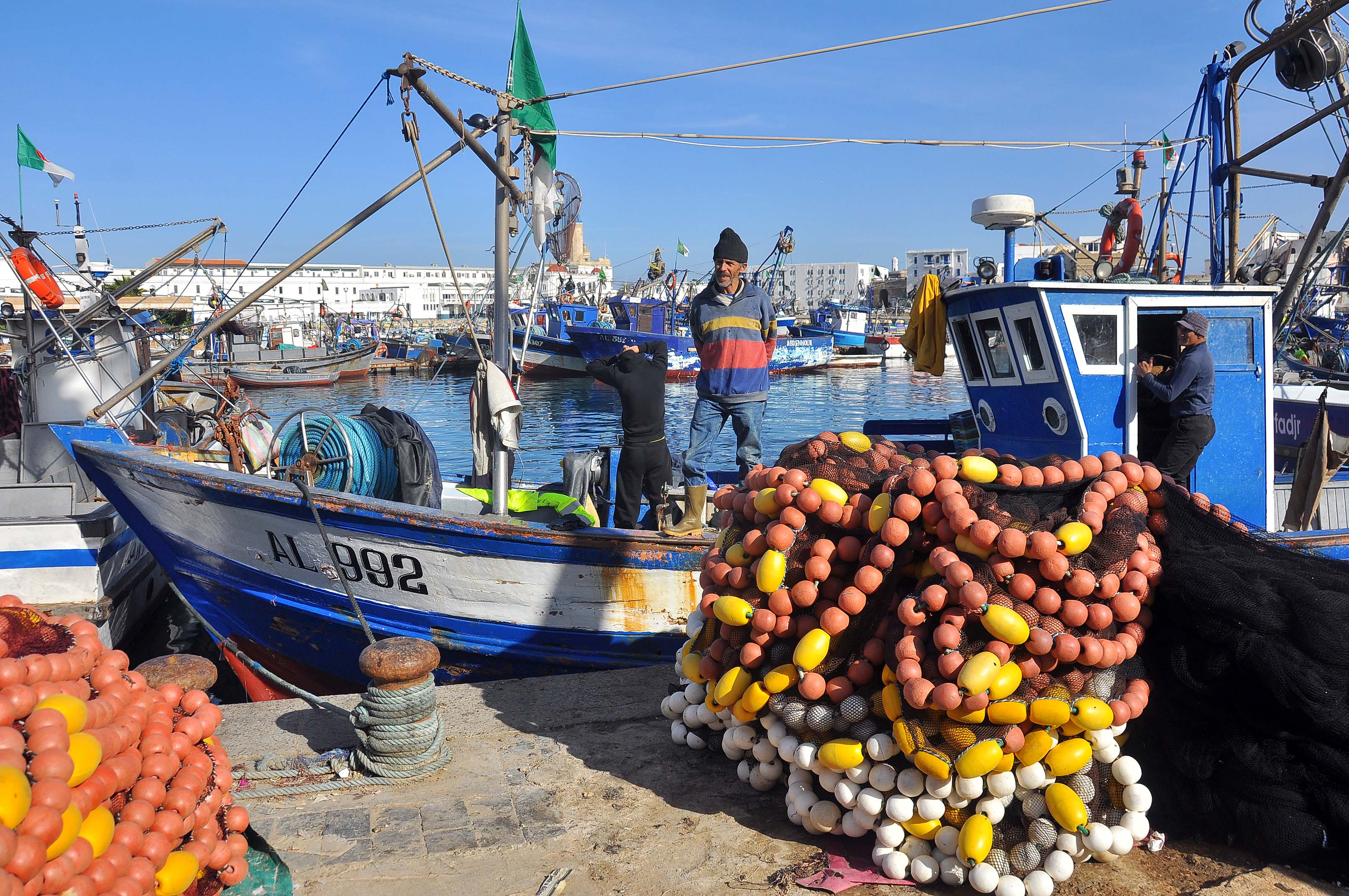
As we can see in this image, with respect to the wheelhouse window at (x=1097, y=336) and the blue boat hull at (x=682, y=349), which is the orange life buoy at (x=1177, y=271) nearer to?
the wheelhouse window at (x=1097, y=336)

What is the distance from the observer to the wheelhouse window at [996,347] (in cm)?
619

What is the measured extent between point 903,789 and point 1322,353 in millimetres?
25977

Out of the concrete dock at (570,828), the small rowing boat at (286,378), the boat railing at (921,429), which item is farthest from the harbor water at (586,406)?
the concrete dock at (570,828)

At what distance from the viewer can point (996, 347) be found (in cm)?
633

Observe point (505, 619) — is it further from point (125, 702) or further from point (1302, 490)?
point (1302, 490)

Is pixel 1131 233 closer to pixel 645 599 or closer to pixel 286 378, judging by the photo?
pixel 645 599

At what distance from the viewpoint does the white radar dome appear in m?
5.94

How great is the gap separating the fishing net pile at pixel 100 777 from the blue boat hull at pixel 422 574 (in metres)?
2.77

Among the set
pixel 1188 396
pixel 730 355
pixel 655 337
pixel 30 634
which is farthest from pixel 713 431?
pixel 655 337

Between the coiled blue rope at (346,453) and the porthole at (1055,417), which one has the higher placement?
the porthole at (1055,417)

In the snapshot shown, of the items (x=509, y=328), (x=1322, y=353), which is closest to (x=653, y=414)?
(x=509, y=328)

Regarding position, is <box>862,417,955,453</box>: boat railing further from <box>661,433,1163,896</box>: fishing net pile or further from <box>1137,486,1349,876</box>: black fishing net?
<box>1137,486,1349,876</box>: black fishing net

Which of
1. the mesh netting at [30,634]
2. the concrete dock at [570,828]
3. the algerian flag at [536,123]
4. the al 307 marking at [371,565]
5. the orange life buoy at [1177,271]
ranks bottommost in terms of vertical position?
the concrete dock at [570,828]

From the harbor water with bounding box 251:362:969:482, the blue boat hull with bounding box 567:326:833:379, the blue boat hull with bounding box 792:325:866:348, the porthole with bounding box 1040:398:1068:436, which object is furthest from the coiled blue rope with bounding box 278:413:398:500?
the blue boat hull with bounding box 792:325:866:348
